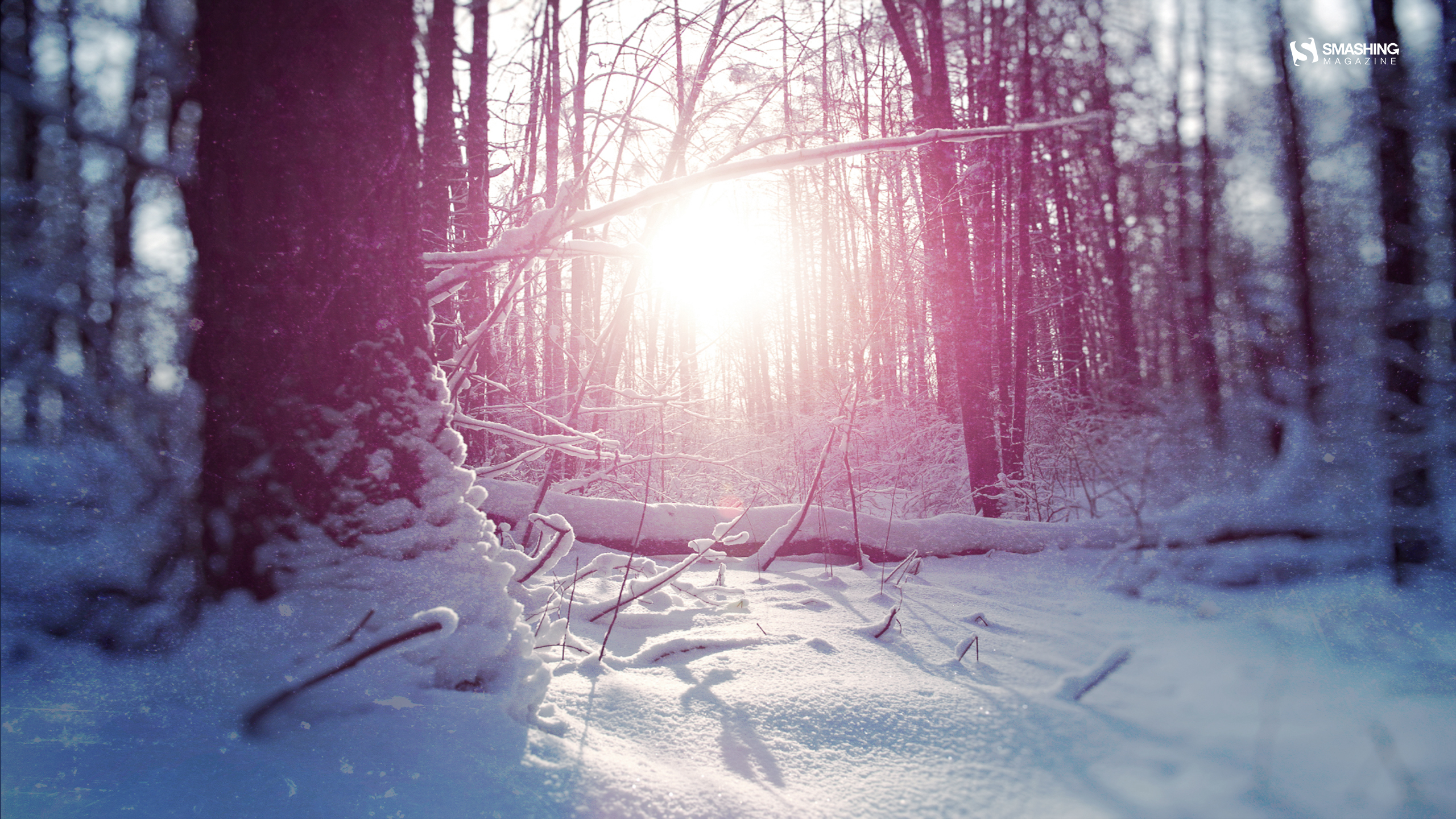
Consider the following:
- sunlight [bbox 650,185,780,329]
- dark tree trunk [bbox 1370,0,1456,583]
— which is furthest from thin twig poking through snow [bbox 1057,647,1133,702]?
sunlight [bbox 650,185,780,329]

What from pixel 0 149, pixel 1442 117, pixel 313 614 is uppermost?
pixel 1442 117

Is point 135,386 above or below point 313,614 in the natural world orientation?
above

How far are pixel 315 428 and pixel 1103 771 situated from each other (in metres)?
1.39

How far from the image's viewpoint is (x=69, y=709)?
2.16 feet

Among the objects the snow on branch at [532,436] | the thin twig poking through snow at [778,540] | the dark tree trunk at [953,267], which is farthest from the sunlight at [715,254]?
the dark tree trunk at [953,267]

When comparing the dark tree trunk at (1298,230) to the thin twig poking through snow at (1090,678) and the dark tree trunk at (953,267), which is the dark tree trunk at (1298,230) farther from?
the dark tree trunk at (953,267)

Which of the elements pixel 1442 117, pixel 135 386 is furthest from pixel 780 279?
pixel 135 386

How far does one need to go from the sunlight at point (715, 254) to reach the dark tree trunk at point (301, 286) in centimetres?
77

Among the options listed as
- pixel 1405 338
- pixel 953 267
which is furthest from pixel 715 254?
Answer: pixel 1405 338

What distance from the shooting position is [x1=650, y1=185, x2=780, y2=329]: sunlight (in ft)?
7.76

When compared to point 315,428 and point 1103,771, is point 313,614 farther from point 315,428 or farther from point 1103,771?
point 1103,771

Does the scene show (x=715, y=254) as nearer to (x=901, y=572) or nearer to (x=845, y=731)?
(x=901, y=572)

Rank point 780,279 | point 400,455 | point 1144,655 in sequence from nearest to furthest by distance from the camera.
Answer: point 400,455 → point 1144,655 → point 780,279

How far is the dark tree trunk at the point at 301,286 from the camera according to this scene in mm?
920
